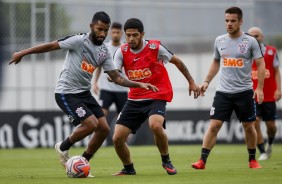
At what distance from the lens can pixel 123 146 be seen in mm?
11945

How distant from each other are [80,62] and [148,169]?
2464mm

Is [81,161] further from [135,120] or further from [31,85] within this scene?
[31,85]

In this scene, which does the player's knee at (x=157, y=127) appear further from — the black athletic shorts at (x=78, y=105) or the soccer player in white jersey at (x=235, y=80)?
the soccer player in white jersey at (x=235, y=80)

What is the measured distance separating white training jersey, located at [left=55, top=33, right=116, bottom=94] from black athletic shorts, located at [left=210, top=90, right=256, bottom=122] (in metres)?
2.04

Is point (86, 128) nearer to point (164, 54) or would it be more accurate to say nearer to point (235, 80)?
point (164, 54)

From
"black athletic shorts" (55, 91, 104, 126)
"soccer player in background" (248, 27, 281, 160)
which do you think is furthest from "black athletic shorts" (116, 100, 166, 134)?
"soccer player in background" (248, 27, 281, 160)

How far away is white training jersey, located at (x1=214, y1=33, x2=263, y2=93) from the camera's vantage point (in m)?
13.0

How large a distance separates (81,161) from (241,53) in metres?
3.27

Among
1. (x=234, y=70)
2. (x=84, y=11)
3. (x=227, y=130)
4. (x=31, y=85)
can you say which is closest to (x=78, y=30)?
(x=84, y=11)

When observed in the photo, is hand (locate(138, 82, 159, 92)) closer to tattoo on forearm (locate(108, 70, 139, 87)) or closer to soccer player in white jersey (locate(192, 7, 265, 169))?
tattoo on forearm (locate(108, 70, 139, 87))

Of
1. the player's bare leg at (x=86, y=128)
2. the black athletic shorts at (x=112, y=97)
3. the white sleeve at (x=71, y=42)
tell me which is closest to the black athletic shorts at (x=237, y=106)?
the player's bare leg at (x=86, y=128)

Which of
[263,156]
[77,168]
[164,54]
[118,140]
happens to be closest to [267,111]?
[263,156]

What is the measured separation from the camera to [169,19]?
26047 mm

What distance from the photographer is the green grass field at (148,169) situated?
10.9 m
